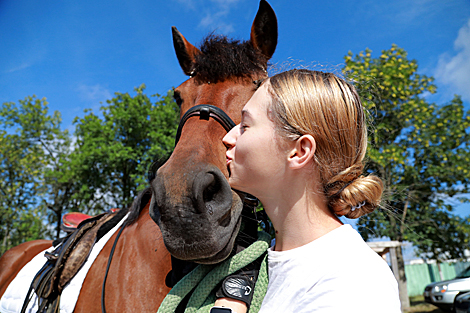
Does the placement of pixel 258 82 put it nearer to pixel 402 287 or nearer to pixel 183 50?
pixel 183 50

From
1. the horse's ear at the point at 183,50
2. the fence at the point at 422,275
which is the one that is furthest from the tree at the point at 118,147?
the fence at the point at 422,275

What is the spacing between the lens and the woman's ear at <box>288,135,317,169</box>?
873 millimetres

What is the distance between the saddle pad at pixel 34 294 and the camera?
6.22 feet

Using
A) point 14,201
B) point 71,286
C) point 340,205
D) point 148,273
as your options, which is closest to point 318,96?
point 340,205

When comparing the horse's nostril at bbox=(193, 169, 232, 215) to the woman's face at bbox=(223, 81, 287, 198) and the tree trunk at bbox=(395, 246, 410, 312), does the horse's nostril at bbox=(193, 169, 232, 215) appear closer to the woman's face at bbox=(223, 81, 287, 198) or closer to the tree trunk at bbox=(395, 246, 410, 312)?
the woman's face at bbox=(223, 81, 287, 198)

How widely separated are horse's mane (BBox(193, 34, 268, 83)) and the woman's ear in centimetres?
94

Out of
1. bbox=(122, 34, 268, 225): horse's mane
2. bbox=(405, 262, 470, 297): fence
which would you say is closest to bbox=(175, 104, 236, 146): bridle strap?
bbox=(122, 34, 268, 225): horse's mane

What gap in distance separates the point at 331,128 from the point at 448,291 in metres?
11.3

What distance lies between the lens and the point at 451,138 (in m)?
9.66

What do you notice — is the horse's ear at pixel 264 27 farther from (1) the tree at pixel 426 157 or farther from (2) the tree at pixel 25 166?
→ (2) the tree at pixel 25 166

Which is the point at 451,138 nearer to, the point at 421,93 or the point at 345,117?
the point at 421,93

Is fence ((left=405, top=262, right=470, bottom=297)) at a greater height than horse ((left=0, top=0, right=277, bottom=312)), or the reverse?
horse ((left=0, top=0, right=277, bottom=312))

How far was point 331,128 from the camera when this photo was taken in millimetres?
884

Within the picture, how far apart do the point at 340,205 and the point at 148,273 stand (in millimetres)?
1135
